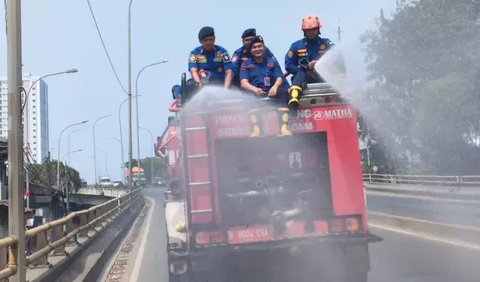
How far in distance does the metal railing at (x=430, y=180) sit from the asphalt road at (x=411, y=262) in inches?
776

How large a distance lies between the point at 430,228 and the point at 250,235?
7458 mm

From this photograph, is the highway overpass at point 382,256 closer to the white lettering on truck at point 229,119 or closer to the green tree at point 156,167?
the green tree at point 156,167

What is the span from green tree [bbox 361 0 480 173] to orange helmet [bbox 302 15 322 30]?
1.73 meters

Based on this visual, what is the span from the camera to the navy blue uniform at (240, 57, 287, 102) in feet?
27.4

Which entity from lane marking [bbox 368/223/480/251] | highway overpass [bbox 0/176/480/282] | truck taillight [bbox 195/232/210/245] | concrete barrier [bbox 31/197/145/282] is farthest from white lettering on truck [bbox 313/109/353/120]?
lane marking [bbox 368/223/480/251]

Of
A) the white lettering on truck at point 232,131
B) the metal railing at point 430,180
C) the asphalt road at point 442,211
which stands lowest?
the asphalt road at point 442,211

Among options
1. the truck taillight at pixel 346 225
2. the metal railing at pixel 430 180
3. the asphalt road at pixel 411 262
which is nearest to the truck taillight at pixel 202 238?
the truck taillight at pixel 346 225

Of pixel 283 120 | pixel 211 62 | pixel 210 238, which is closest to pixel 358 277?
pixel 210 238

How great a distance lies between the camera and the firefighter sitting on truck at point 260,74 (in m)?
8.08

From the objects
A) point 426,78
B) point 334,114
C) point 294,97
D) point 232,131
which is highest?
point 426,78

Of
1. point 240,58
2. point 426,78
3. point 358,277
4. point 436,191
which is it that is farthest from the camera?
point 436,191

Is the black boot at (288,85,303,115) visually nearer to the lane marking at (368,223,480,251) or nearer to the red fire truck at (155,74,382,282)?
the red fire truck at (155,74,382,282)

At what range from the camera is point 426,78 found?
17.4 meters

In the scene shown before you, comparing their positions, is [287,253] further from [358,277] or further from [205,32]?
[205,32]
